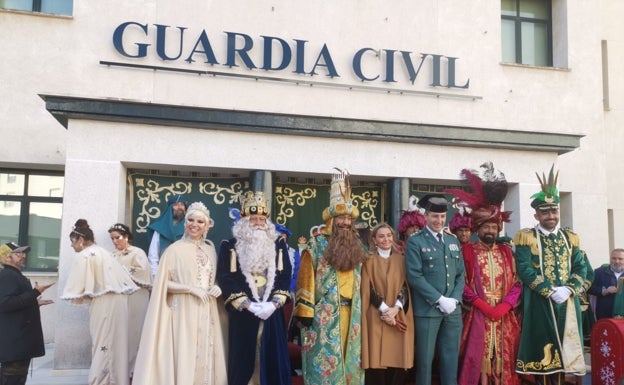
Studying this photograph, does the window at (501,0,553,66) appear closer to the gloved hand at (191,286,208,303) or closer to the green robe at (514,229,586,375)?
the green robe at (514,229,586,375)

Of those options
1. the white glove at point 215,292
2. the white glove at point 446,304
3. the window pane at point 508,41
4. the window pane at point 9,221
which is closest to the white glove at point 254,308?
the white glove at point 215,292


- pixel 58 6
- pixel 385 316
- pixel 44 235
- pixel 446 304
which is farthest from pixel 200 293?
pixel 58 6

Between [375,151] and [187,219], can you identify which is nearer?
[187,219]

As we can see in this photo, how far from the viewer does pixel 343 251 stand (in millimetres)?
5520

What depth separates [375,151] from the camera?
863 cm

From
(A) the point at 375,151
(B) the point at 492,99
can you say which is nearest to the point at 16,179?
(A) the point at 375,151

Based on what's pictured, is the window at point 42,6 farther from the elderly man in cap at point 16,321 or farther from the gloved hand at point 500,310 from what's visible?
the gloved hand at point 500,310

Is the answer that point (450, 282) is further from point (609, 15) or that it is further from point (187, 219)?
point (609, 15)

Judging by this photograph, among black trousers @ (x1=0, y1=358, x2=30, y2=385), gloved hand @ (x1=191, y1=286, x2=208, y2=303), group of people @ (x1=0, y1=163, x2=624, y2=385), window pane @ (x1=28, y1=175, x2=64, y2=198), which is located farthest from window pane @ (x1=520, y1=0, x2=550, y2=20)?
black trousers @ (x1=0, y1=358, x2=30, y2=385)

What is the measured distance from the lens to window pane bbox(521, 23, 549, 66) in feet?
34.7

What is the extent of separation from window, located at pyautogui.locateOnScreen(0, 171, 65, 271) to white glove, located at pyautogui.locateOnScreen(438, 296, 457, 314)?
22.6 feet

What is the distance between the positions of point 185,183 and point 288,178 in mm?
1558

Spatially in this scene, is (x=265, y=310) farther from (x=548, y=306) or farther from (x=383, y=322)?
(x=548, y=306)

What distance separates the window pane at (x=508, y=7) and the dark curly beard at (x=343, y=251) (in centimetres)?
708
